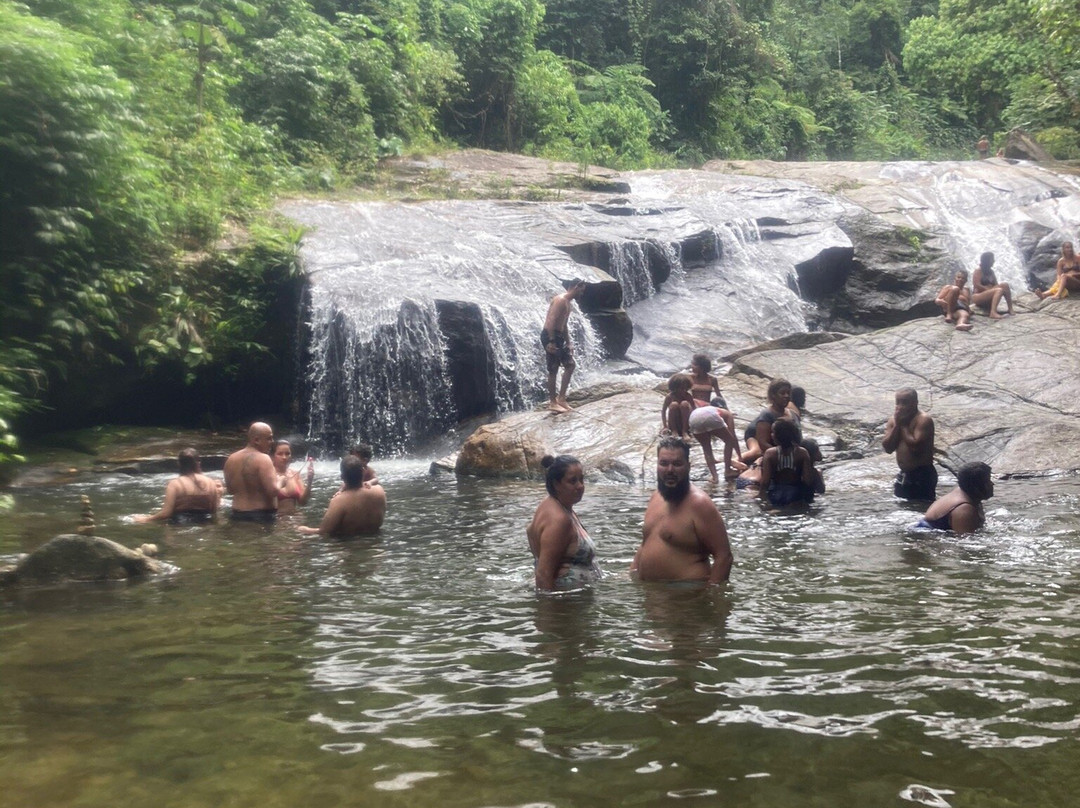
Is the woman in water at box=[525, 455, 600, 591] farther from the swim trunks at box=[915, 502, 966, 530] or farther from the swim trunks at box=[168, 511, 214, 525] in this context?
the swim trunks at box=[168, 511, 214, 525]

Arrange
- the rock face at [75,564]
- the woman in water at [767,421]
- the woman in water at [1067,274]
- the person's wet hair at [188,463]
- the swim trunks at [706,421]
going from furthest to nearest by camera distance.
Answer: the woman in water at [1067,274] → the swim trunks at [706,421] → the woman in water at [767,421] → the person's wet hair at [188,463] → the rock face at [75,564]

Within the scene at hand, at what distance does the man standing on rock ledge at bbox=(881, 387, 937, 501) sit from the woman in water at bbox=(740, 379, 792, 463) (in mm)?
1131

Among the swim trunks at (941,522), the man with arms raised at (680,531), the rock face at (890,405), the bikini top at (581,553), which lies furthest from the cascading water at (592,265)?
the man with arms raised at (680,531)

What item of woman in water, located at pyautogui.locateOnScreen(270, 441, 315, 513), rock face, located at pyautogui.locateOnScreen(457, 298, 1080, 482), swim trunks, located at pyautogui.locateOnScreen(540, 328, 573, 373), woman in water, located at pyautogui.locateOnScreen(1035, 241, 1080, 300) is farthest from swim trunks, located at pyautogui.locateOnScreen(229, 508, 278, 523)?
woman in water, located at pyautogui.locateOnScreen(1035, 241, 1080, 300)

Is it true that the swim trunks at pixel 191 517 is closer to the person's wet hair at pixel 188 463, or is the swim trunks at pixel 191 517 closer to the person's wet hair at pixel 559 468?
the person's wet hair at pixel 188 463

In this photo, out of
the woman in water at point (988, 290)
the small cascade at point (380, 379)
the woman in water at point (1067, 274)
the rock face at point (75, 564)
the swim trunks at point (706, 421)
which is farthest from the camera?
the woman in water at point (1067, 274)

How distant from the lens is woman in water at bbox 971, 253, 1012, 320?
628 inches

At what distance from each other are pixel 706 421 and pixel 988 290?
7893 mm

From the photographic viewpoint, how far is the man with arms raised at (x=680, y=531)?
18.9 feet

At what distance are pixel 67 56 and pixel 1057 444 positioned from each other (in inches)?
450

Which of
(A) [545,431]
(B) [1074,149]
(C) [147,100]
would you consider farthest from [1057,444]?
(B) [1074,149]

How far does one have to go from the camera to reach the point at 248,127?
19.4 metres

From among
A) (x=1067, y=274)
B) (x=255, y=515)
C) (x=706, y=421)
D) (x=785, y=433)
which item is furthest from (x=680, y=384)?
(x=1067, y=274)

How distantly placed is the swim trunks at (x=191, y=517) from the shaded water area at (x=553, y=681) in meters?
1.87
